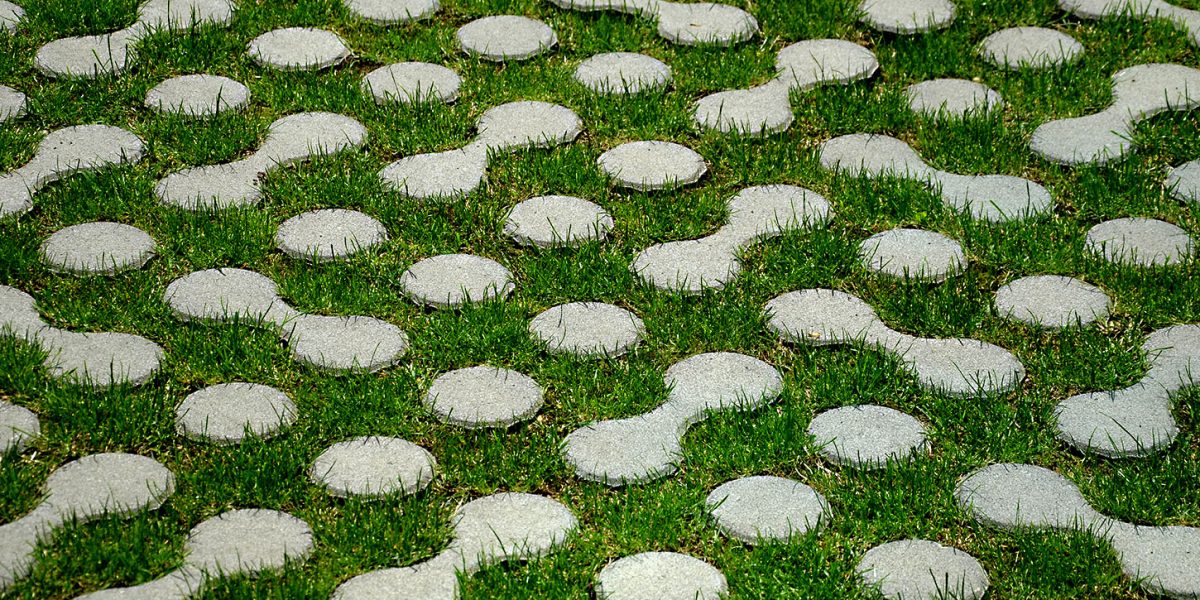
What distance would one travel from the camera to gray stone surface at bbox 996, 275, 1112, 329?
10.7 ft

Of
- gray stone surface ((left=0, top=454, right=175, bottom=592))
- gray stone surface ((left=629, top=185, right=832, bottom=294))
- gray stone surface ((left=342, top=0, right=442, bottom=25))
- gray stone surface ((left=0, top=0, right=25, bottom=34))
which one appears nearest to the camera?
gray stone surface ((left=0, top=454, right=175, bottom=592))

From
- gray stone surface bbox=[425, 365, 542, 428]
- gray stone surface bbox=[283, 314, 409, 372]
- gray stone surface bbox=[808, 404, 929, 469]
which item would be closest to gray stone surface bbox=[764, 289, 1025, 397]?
gray stone surface bbox=[808, 404, 929, 469]

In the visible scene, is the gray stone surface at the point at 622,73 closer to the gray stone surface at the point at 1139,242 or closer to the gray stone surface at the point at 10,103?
the gray stone surface at the point at 1139,242

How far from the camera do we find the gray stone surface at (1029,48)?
424 centimetres

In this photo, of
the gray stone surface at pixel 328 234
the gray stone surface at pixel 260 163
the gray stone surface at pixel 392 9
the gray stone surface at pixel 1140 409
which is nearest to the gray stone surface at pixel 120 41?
the gray stone surface at pixel 392 9

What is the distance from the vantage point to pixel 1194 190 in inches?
147

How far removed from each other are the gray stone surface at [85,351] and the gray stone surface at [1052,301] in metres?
2.03

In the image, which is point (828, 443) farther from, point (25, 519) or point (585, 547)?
point (25, 519)

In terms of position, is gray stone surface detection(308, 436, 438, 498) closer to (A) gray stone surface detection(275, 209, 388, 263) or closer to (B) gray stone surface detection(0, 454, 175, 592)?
(B) gray stone surface detection(0, 454, 175, 592)

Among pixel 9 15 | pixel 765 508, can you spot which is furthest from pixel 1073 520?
pixel 9 15

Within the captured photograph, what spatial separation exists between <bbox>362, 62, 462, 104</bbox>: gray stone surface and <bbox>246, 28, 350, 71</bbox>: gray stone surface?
0.50ft

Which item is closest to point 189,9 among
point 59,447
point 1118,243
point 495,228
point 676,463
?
point 495,228

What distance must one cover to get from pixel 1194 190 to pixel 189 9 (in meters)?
3.11

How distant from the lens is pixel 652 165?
149 inches
